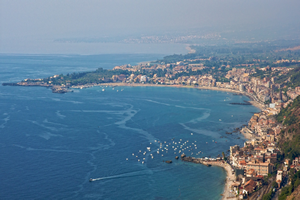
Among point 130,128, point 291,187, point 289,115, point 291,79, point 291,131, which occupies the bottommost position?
point 130,128

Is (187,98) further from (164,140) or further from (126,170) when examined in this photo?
(126,170)

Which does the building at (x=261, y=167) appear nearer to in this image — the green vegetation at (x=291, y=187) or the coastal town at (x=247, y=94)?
the coastal town at (x=247, y=94)

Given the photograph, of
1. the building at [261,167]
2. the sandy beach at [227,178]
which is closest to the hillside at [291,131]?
the building at [261,167]

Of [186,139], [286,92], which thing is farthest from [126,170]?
[286,92]

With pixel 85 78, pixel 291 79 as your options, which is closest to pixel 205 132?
pixel 291 79

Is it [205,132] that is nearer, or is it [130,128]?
[205,132]

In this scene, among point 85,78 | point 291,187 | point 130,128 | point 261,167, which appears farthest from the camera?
point 85,78

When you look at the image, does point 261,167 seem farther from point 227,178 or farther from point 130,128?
point 130,128

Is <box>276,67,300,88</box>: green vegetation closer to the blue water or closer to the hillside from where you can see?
→ the blue water
